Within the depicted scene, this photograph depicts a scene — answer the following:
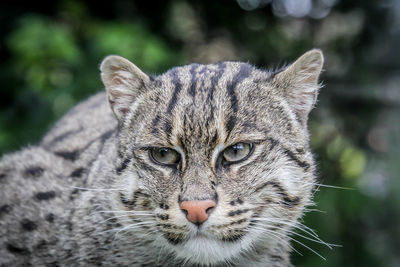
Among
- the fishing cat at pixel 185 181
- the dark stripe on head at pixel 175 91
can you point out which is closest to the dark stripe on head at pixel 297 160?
the fishing cat at pixel 185 181

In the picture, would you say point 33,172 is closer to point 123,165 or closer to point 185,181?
point 123,165

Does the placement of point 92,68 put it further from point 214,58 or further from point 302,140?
point 302,140

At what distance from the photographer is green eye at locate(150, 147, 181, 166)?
4.55m

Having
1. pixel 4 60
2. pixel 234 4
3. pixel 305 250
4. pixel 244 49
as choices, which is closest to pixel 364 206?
pixel 305 250

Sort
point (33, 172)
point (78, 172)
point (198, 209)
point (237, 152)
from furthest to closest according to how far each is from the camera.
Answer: point (33, 172) → point (78, 172) → point (237, 152) → point (198, 209)

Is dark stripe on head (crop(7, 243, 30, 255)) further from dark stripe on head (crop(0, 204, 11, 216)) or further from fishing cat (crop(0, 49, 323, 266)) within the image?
dark stripe on head (crop(0, 204, 11, 216))

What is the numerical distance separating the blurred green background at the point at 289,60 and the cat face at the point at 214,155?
3.72 metres

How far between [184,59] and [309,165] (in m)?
4.97

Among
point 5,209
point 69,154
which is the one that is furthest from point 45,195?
point 69,154

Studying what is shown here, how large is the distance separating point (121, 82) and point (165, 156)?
1.01 m

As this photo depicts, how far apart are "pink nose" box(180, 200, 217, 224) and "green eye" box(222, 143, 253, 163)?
0.49m

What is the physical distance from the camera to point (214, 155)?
444cm

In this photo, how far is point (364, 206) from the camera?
864 cm

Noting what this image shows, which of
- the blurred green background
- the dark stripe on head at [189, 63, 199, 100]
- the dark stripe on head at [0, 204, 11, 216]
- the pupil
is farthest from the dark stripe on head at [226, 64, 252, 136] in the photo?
the blurred green background
